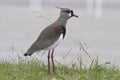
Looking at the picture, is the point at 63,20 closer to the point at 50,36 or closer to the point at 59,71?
the point at 50,36

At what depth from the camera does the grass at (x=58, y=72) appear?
569cm

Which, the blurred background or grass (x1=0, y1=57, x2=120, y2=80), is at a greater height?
grass (x1=0, y1=57, x2=120, y2=80)

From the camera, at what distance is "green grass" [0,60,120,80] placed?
5.69 meters

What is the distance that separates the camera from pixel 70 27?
12406mm

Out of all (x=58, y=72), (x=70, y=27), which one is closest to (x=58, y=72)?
(x=58, y=72)

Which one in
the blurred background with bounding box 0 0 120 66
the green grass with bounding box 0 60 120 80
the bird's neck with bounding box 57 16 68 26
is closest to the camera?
the green grass with bounding box 0 60 120 80

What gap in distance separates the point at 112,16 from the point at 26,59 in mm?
6918

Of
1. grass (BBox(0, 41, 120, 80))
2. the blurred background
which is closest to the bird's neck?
grass (BBox(0, 41, 120, 80))

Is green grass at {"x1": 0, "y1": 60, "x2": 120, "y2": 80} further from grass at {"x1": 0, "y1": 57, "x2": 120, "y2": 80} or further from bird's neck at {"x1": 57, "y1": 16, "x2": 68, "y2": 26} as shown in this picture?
bird's neck at {"x1": 57, "y1": 16, "x2": 68, "y2": 26}

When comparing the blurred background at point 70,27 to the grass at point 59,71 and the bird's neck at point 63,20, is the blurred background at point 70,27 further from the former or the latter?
the bird's neck at point 63,20

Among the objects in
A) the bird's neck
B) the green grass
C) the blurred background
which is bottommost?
the blurred background

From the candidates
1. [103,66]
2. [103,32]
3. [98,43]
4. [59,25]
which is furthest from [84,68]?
[103,32]

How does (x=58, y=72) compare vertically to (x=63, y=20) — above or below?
below

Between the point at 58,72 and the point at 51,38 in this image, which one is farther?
the point at 58,72
